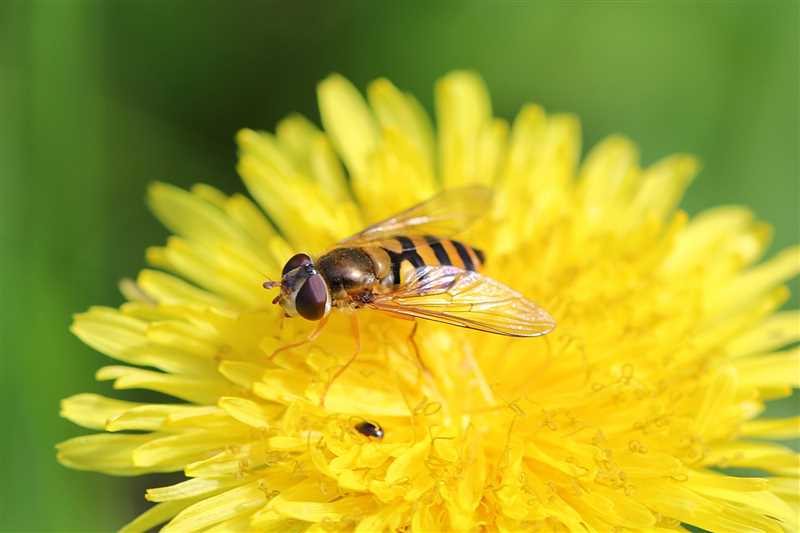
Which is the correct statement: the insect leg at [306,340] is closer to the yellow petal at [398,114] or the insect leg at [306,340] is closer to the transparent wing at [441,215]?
the transparent wing at [441,215]

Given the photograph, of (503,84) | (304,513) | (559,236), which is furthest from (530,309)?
(503,84)

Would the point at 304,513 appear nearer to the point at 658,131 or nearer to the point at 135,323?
the point at 135,323

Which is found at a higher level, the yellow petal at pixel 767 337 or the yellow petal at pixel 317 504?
the yellow petal at pixel 767 337

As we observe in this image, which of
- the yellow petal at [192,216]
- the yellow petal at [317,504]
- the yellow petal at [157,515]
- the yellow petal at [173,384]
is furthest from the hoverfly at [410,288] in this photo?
the yellow petal at [192,216]

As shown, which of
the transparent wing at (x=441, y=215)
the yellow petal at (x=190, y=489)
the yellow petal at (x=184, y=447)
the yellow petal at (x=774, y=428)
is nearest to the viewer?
the yellow petal at (x=190, y=489)

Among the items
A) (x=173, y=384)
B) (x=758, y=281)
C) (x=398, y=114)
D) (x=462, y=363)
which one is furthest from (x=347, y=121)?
(x=758, y=281)

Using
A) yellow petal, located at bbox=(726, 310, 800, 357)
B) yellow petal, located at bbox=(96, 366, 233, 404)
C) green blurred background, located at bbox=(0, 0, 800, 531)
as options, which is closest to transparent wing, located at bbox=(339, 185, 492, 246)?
yellow petal, located at bbox=(96, 366, 233, 404)
